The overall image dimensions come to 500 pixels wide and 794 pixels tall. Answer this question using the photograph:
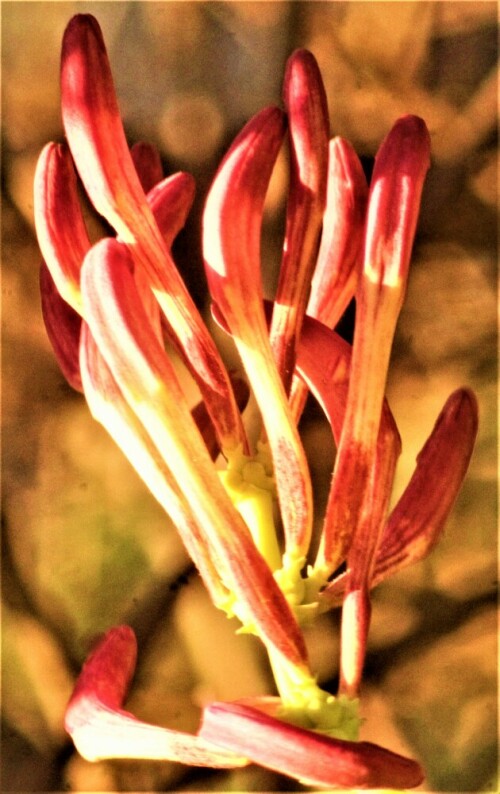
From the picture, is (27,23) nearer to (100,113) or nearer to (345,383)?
(100,113)

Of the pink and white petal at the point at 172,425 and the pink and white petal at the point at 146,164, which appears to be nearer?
the pink and white petal at the point at 172,425

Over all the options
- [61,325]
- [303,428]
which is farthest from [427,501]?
[61,325]

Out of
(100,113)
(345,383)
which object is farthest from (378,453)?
(100,113)

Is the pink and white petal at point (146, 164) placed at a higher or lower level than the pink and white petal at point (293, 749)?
higher

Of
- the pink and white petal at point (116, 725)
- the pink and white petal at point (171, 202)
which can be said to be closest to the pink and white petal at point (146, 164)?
the pink and white petal at point (171, 202)

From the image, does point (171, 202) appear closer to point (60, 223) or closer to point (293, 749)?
point (60, 223)

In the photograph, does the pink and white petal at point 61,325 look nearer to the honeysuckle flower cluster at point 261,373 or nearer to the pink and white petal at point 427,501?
the honeysuckle flower cluster at point 261,373
